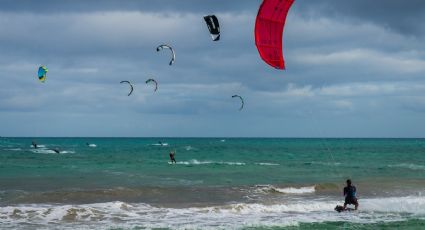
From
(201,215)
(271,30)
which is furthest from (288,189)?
(271,30)

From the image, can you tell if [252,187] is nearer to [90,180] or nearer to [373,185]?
[373,185]

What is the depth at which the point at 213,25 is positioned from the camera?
1535cm

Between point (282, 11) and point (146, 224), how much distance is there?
7.78 m

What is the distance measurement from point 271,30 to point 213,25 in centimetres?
245

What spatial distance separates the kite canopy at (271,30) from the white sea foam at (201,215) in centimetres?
551

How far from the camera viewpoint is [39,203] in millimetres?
20969

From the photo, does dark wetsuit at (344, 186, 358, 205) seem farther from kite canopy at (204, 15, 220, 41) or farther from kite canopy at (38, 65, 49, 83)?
kite canopy at (38, 65, 49, 83)

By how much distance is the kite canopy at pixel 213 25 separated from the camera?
15.1 m

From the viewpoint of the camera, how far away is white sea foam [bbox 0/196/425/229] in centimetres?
1645

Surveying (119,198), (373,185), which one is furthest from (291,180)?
(119,198)

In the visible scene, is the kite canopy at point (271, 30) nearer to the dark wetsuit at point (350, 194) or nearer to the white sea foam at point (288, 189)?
the dark wetsuit at point (350, 194)

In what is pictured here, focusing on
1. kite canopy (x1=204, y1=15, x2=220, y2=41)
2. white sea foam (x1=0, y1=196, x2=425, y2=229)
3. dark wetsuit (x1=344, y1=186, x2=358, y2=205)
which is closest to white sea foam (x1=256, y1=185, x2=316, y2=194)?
white sea foam (x1=0, y1=196, x2=425, y2=229)

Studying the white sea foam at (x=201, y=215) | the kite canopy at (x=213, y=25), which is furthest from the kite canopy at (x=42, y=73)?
the kite canopy at (x=213, y=25)

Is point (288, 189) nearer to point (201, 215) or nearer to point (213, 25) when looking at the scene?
point (201, 215)
